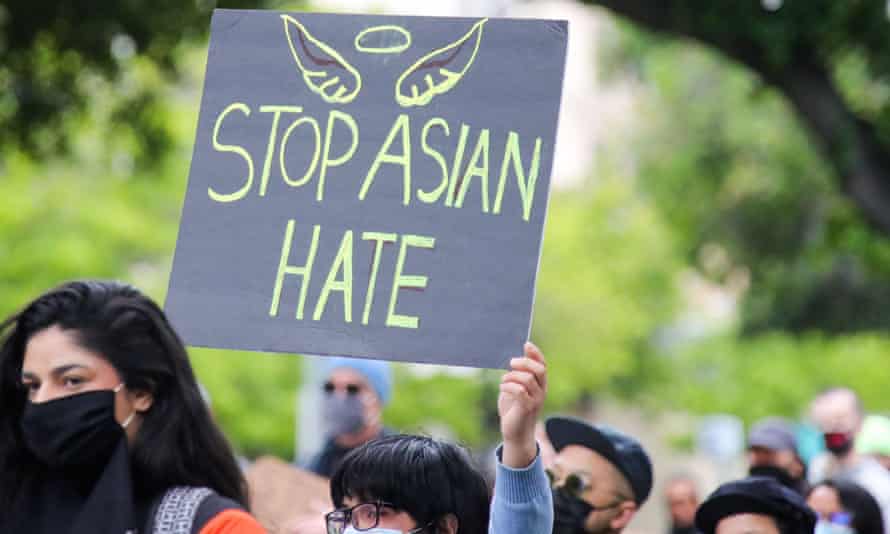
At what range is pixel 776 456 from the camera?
22.6 feet

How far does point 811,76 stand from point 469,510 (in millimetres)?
8050

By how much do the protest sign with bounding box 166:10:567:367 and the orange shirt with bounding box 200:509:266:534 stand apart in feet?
2.04

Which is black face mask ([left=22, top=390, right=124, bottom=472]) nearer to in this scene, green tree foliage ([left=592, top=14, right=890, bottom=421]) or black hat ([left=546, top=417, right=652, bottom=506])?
black hat ([left=546, top=417, right=652, bottom=506])

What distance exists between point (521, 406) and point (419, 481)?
39cm

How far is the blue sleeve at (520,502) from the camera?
3.60 meters

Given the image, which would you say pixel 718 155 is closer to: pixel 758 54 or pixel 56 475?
pixel 758 54

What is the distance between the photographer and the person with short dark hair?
3.58 m

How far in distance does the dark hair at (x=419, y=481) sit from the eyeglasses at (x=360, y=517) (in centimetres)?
1

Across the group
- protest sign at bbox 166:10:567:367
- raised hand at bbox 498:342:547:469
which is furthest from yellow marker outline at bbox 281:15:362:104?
raised hand at bbox 498:342:547:469

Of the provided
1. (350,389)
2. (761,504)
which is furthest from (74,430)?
(350,389)

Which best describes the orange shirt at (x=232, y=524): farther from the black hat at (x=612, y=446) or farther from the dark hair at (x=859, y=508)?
the dark hair at (x=859, y=508)

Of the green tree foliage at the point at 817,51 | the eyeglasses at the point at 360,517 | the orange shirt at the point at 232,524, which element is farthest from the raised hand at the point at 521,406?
the green tree foliage at the point at 817,51

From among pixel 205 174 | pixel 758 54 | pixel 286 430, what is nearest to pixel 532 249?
pixel 205 174

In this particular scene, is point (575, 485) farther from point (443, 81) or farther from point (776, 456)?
point (776, 456)
